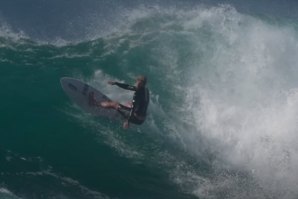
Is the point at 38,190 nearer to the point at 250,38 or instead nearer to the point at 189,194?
the point at 189,194

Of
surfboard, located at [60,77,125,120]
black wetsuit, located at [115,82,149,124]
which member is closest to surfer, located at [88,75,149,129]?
black wetsuit, located at [115,82,149,124]

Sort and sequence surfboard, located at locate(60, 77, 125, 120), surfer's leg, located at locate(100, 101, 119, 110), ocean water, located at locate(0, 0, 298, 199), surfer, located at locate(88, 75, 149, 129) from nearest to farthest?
1. surfer, located at locate(88, 75, 149, 129)
2. ocean water, located at locate(0, 0, 298, 199)
3. surfer's leg, located at locate(100, 101, 119, 110)
4. surfboard, located at locate(60, 77, 125, 120)

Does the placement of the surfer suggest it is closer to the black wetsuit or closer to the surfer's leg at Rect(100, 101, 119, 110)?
the black wetsuit

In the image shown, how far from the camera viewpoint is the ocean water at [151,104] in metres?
15.2

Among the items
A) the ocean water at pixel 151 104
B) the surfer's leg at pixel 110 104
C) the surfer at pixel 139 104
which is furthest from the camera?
the surfer's leg at pixel 110 104

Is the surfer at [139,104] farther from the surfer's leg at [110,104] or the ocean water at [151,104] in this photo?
the ocean water at [151,104]

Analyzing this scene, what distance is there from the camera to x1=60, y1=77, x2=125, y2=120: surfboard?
16.5 m

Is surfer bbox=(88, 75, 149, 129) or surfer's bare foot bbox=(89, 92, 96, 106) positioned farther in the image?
surfer's bare foot bbox=(89, 92, 96, 106)

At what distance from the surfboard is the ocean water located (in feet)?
0.87

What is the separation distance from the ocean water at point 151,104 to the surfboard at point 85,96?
264 millimetres

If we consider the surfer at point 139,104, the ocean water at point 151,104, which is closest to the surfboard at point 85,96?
the ocean water at point 151,104

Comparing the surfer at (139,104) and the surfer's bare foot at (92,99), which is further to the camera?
the surfer's bare foot at (92,99)

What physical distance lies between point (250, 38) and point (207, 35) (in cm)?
184

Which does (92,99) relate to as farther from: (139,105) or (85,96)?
(139,105)
